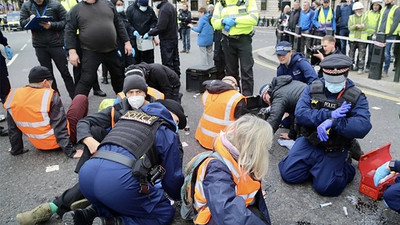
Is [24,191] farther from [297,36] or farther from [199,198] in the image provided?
[297,36]

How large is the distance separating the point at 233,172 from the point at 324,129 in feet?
4.24

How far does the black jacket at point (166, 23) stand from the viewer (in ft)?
20.6

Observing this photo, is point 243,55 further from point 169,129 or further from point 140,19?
point 169,129

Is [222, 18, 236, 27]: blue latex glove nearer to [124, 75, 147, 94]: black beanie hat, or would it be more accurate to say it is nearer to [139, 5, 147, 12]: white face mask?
[139, 5, 147, 12]: white face mask

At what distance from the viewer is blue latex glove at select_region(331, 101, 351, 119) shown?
9.79 feet

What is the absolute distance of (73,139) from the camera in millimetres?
4113

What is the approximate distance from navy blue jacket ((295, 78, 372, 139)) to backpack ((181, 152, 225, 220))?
1299 millimetres

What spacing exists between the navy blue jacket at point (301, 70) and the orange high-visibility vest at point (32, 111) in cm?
310

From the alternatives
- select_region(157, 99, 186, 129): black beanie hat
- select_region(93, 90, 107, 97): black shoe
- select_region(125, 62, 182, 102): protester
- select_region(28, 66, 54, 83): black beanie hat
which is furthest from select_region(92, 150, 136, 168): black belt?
select_region(93, 90, 107, 97): black shoe

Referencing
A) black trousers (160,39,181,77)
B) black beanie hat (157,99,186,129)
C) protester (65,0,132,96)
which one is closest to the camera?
black beanie hat (157,99,186,129)

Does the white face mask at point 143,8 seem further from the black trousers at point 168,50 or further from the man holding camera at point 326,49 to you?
the man holding camera at point 326,49

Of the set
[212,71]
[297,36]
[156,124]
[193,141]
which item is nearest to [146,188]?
[156,124]

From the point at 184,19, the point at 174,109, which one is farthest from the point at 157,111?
the point at 184,19

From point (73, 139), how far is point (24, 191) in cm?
97
